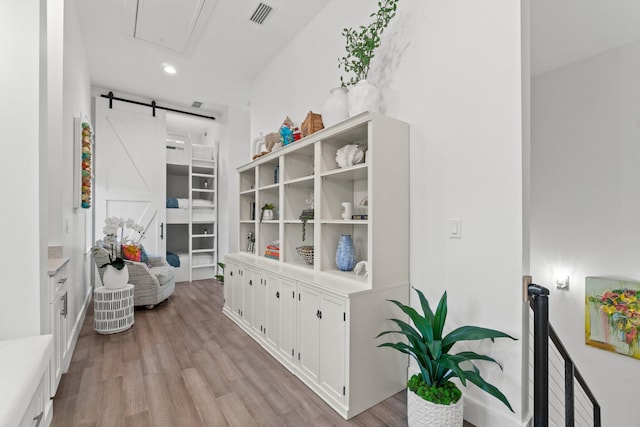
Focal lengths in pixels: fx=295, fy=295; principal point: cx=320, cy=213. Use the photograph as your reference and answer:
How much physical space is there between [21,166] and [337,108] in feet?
6.29

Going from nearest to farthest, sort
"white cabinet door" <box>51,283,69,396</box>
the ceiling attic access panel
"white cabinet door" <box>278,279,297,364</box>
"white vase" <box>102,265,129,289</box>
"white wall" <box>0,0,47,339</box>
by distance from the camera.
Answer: "white wall" <box>0,0,47,339</box> < "white cabinet door" <box>51,283,69,396</box> < "white cabinet door" <box>278,279,297,364</box> < the ceiling attic access panel < "white vase" <box>102,265,129,289</box>

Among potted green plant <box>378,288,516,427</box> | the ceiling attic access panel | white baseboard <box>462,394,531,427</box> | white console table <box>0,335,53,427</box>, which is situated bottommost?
white baseboard <box>462,394,531,427</box>

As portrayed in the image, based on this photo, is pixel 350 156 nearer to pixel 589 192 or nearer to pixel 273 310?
pixel 273 310

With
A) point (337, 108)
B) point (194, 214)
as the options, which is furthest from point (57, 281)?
point (194, 214)

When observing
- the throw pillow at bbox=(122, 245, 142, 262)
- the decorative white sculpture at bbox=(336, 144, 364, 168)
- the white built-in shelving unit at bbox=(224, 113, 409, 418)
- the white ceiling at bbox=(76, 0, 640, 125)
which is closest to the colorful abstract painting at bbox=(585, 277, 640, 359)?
the white ceiling at bbox=(76, 0, 640, 125)

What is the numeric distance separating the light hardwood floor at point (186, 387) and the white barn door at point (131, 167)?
2327mm

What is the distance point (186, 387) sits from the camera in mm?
2080

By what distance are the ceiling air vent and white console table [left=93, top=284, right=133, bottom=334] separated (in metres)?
3.21

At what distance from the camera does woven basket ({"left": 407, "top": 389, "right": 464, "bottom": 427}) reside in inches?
58.7

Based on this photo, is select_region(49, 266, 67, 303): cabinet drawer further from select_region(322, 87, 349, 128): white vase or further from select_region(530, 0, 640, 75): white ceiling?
select_region(530, 0, 640, 75): white ceiling

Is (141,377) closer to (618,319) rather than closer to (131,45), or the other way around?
(131,45)

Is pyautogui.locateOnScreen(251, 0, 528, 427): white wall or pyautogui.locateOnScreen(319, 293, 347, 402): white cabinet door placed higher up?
pyautogui.locateOnScreen(251, 0, 528, 427): white wall

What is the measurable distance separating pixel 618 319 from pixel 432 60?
11.0 feet

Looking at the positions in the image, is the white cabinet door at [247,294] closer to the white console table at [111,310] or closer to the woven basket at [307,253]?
the woven basket at [307,253]
